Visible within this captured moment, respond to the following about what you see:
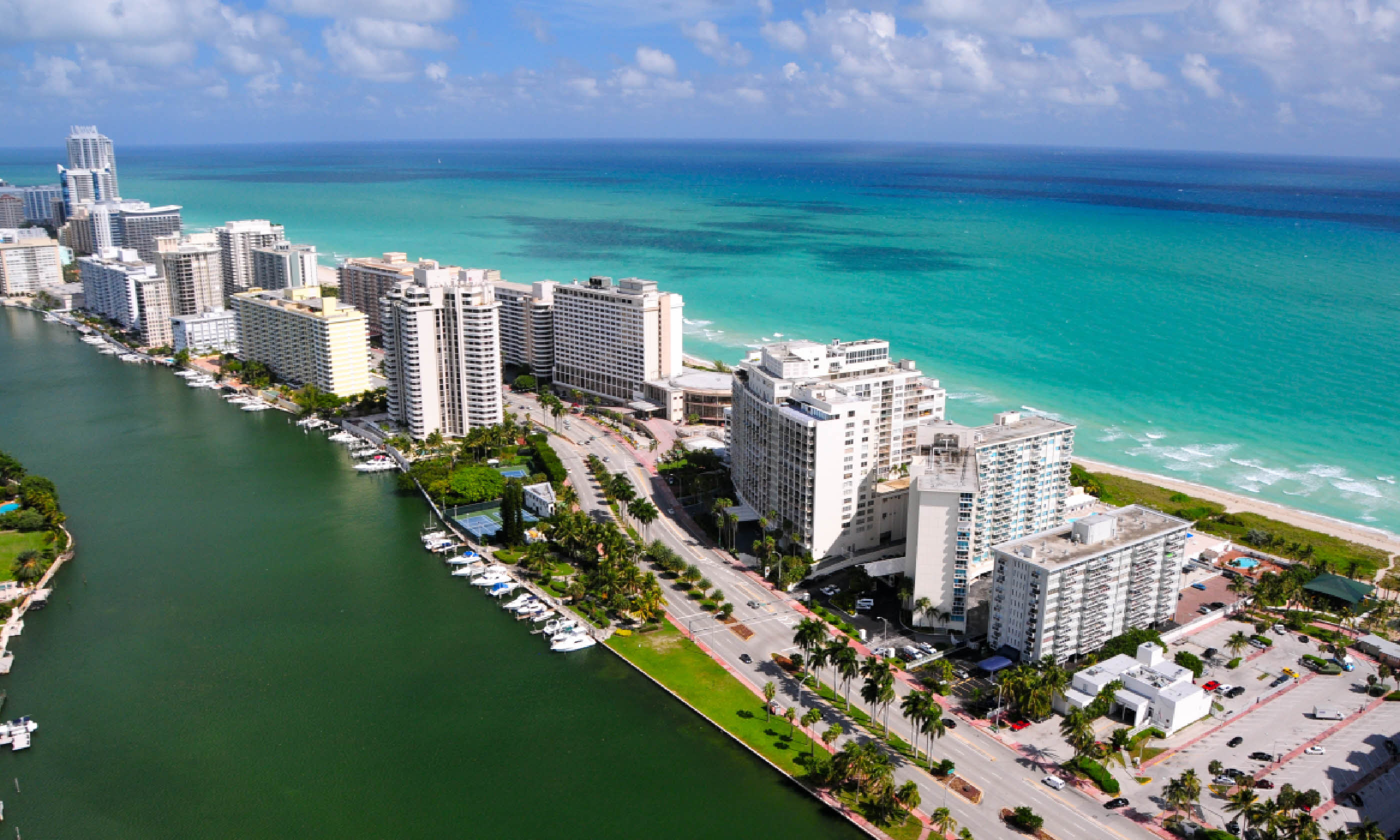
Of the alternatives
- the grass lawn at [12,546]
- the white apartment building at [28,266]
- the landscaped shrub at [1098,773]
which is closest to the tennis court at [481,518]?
the grass lawn at [12,546]

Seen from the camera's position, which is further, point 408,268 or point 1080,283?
point 1080,283

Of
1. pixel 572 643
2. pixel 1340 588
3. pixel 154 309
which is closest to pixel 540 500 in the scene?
pixel 572 643

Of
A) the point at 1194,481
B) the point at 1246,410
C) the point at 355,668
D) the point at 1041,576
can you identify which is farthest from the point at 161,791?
the point at 1246,410

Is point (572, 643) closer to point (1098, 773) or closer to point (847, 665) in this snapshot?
point (847, 665)

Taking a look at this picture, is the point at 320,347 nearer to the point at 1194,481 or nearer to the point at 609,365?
the point at 609,365

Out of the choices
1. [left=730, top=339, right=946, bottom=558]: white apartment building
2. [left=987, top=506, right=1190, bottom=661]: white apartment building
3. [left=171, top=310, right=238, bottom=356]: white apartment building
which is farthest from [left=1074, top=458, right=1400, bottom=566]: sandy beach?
[left=171, top=310, right=238, bottom=356]: white apartment building

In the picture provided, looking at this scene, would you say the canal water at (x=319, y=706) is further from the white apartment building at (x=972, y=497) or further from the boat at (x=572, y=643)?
the white apartment building at (x=972, y=497)
